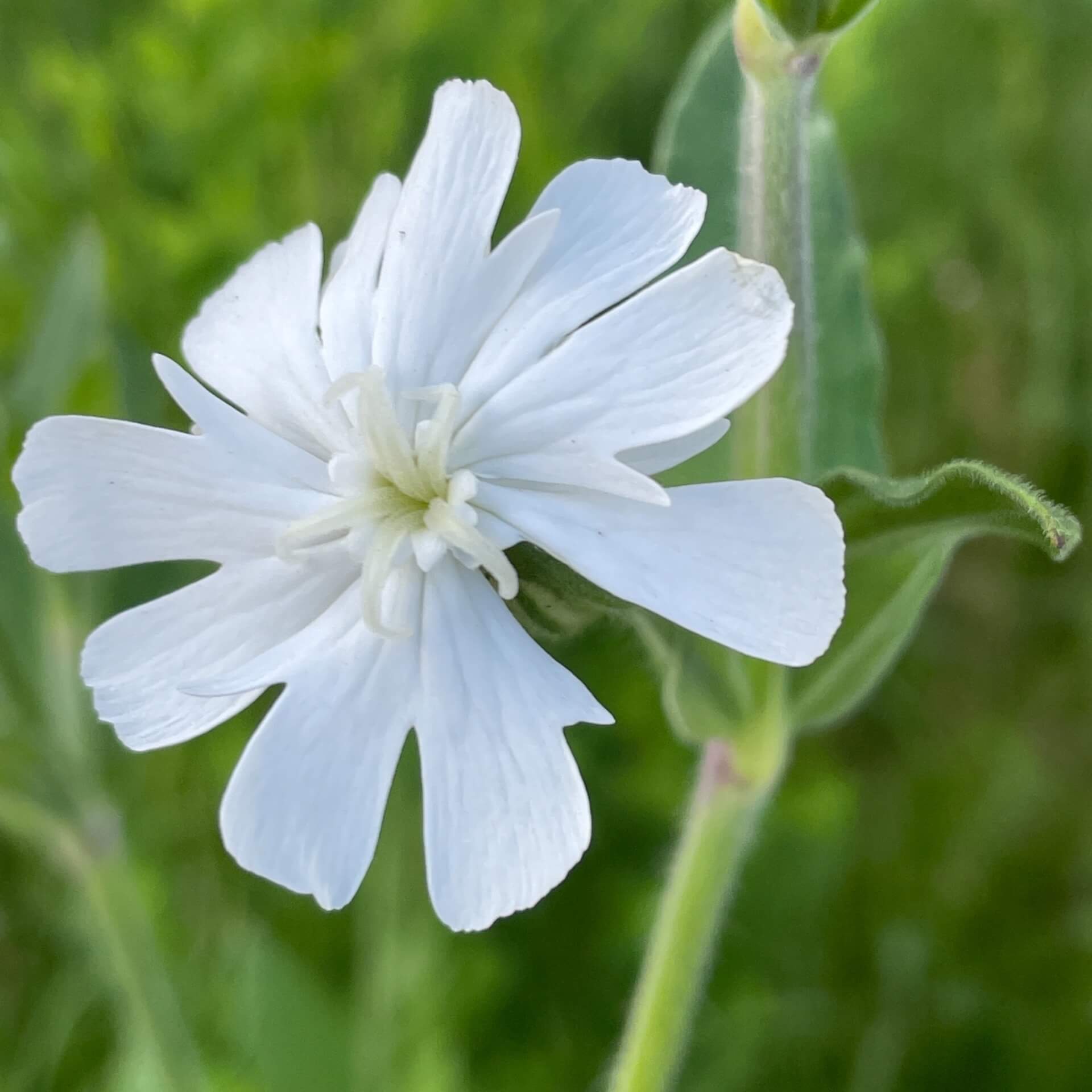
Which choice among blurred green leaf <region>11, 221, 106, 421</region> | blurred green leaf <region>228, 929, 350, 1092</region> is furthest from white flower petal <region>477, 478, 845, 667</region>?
blurred green leaf <region>228, 929, 350, 1092</region>

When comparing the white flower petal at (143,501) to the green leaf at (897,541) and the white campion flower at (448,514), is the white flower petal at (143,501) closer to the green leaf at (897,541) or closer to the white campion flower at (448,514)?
the white campion flower at (448,514)

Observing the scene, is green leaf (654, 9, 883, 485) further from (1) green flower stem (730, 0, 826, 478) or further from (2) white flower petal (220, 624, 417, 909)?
(2) white flower petal (220, 624, 417, 909)

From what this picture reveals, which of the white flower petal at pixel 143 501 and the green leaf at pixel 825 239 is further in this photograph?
the green leaf at pixel 825 239

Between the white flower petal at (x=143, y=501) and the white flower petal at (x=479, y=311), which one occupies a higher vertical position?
the white flower petal at (x=479, y=311)

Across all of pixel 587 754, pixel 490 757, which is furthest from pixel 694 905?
pixel 587 754

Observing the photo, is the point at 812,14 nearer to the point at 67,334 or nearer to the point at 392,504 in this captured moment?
the point at 392,504

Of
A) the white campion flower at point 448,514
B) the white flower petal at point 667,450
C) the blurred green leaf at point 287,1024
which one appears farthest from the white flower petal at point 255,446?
the blurred green leaf at point 287,1024
